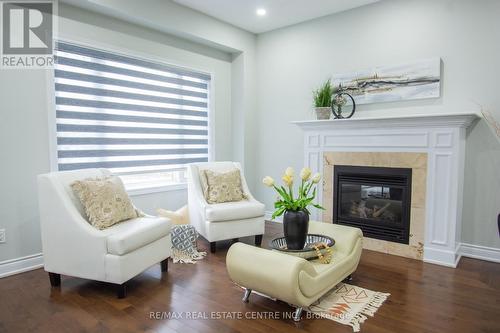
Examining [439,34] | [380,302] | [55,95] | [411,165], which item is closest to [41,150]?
[55,95]

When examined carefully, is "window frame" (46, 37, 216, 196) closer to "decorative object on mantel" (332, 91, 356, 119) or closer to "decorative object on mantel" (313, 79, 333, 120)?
"decorative object on mantel" (313, 79, 333, 120)

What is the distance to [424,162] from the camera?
3.34m

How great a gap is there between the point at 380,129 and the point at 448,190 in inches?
36.0

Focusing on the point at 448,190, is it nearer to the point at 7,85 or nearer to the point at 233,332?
the point at 233,332

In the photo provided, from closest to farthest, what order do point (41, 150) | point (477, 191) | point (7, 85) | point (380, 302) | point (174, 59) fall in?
point (380, 302) → point (7, 85) → point (41, 150) → point (477, 191) → point (174, 59)

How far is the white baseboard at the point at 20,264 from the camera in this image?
113 inches

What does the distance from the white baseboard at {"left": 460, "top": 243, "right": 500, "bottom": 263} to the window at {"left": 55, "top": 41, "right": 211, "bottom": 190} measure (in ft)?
11.3

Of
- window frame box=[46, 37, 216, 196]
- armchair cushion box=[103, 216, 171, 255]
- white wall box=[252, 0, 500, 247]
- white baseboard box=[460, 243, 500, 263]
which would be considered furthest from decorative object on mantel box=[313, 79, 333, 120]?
armchair cushion box=[103, 216, 171, 255]

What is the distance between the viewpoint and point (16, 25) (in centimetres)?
293

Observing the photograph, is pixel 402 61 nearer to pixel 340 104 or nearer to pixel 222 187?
pixel 340 104

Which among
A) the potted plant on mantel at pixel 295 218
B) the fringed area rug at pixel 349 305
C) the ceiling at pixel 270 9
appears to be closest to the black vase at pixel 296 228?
the potted plant on mantel at pixel 295 218

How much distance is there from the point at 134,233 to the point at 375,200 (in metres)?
2.71

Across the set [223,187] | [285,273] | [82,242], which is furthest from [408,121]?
[82,242]

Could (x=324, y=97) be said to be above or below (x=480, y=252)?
above
